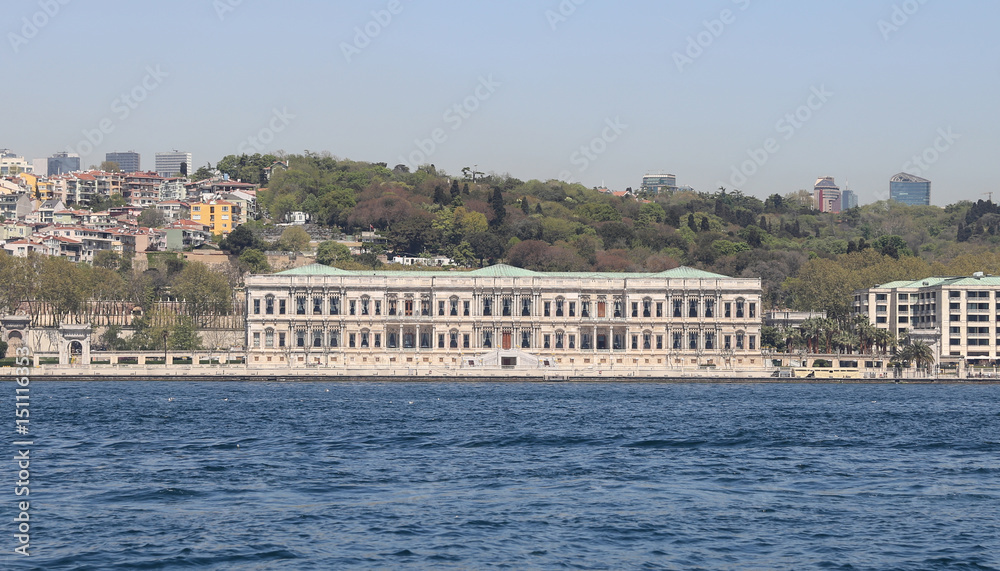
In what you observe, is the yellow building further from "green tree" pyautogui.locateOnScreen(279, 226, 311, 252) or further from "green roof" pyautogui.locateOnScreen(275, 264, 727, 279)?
"green roof" pyautogui.locateOnScreen(275, 264, 727, 279)

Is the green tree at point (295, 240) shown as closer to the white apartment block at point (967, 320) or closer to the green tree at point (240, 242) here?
the green tree at point (240, 242)

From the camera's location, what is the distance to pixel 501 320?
10394 cm

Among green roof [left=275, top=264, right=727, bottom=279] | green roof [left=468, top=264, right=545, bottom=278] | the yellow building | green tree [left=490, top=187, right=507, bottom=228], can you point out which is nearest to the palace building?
green roof [left=275, top=264, right=727, bottom=279]

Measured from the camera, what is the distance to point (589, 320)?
104688 millimetres

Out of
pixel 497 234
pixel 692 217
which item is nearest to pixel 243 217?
pixel 497 234

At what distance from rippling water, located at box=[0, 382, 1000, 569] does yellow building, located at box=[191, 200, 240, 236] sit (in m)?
126

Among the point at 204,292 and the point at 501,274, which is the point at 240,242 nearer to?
the point at 204,292

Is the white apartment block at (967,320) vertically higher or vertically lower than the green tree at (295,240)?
lower

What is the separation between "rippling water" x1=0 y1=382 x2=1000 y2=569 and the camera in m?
27.4

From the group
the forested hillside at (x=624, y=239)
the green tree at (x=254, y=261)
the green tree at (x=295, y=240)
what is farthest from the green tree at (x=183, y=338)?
the green tree at (x=295, y=240)

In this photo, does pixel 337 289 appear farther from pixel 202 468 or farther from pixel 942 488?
pixel 942 488

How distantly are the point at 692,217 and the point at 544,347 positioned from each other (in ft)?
270

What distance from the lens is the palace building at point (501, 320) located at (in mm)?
103062

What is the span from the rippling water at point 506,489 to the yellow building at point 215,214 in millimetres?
125582
